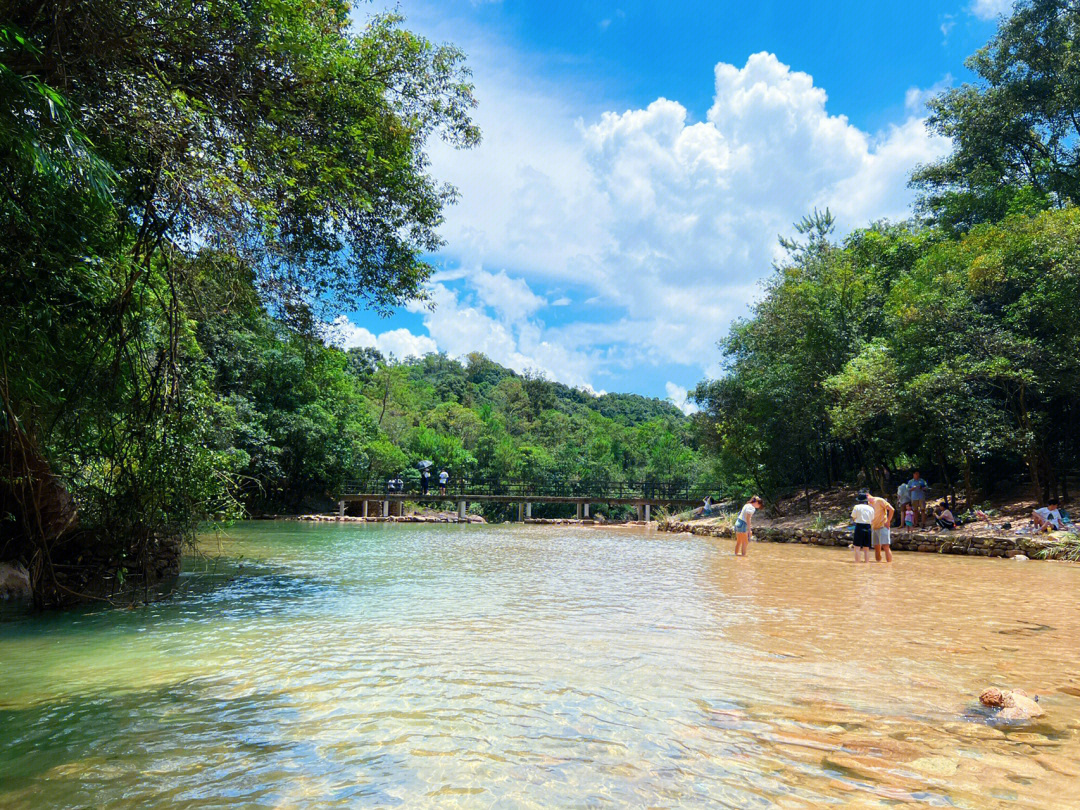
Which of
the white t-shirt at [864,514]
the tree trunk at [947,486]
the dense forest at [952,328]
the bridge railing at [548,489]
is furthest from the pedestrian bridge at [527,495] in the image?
the white t-shirt at [864,514]

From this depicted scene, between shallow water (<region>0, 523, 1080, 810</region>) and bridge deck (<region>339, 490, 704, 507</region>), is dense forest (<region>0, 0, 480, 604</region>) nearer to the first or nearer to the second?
shallow water (<region>0, 523, 1080, 810</region>)

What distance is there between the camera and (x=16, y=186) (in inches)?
159

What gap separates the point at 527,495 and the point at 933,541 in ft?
86.1

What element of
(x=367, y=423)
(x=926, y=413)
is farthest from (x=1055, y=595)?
(x=367, y=423)

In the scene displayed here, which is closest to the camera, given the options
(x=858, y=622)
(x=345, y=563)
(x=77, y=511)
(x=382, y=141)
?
(x=858, y=622)

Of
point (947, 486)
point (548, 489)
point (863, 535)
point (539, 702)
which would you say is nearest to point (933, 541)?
point (863, 535)

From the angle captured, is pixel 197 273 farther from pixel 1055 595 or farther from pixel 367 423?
pixel 367 423

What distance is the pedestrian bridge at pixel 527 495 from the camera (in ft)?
123

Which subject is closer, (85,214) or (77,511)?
(85,214)

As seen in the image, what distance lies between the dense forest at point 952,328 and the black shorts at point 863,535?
4.47 meters

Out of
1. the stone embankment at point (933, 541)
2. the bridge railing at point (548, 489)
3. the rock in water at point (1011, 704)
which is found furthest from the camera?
the bridge railing at point (548, 489)

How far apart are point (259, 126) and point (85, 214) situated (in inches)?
63.0

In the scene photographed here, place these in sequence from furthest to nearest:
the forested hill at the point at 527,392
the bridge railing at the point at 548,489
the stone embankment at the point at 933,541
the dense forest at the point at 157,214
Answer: the forested hill at the point at 527,392, the bridge railing at the point at 548,489, the stone embankment at the point at 933,541, the dense forest at the point at 157,214

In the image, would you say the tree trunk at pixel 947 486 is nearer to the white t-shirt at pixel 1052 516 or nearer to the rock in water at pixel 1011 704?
the white t-shirt at pixel 1052 516
